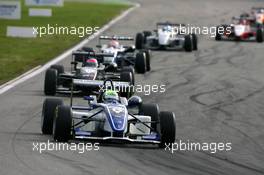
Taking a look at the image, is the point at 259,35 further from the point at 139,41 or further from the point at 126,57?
the point at 126,57

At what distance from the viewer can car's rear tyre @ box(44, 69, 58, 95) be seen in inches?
832

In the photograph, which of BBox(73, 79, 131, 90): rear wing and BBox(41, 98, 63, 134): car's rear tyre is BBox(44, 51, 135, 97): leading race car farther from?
BBox(41, 98, 63, 134): car's rear tyre

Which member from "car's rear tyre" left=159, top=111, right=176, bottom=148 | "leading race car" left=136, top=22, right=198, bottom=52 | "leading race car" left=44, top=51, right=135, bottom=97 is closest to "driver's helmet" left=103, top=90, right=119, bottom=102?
"car's rear tyre" left=159, top=111, right=176, bottom=148

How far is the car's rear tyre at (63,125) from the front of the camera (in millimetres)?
14984

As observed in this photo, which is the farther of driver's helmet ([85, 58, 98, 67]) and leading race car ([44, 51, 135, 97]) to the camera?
driver's helmet ([85, 58, 98, 67])

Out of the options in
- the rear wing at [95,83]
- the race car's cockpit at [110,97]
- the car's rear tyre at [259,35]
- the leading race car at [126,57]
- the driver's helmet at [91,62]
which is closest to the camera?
the race car's cockpit at [110,97]

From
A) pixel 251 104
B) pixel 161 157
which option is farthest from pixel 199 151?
pixel 251 104

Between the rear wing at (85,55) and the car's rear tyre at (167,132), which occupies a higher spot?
the rear wing at (85,55)

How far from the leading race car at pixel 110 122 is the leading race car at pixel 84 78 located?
12.7 ft

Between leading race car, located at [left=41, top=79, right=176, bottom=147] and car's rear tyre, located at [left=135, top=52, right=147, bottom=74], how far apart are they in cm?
993

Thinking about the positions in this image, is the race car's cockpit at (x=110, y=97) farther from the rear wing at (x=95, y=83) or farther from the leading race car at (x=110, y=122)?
the rear wing at (x=95, y=83)

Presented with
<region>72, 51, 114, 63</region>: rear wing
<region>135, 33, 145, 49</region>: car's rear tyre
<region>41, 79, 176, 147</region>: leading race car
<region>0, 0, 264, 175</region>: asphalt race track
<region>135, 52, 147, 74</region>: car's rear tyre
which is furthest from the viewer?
<region>135, 33, 145, 49</region>: car's rear tyre

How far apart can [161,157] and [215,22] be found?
35.6 m

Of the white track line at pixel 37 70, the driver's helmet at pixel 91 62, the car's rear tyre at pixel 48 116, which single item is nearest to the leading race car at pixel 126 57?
the white track line at pixel 37 70
